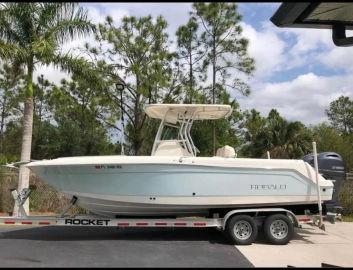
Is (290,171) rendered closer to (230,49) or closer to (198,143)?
(198,143)

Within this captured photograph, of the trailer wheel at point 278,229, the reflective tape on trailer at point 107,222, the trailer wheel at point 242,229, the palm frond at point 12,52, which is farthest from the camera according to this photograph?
the palm frond at point 12,52

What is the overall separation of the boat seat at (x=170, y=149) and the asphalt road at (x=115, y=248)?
195 centimetres

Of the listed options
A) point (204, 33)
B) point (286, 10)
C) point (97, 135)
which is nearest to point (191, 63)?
point (204, 33)

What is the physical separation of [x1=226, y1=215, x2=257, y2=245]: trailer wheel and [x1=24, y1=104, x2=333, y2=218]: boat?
34 centimetres

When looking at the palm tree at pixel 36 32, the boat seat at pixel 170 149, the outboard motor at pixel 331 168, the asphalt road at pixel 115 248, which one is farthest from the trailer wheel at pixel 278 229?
the palm tree at pixel 36 32

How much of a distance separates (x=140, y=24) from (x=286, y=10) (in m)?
25.8

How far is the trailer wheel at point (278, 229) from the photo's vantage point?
10703 mm

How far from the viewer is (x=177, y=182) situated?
34.2 feet

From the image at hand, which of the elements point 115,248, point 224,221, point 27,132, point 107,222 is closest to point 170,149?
point 224,221

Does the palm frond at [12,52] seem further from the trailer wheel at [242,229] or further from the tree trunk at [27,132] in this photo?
the trailer wheel at [242,229]

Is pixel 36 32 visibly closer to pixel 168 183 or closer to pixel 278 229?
pixel 168 183

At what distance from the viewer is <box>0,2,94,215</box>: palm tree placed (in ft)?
49.4

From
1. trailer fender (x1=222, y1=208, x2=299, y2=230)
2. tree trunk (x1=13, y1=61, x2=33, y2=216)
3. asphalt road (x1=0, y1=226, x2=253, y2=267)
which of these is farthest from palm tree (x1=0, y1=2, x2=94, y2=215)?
trailer fender (x1=222, y1=208, x2=299, y2=230)

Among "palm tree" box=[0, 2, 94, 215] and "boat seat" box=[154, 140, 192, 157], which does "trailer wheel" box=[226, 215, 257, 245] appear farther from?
"palm tree" box=[0, 2, 94, 215]
